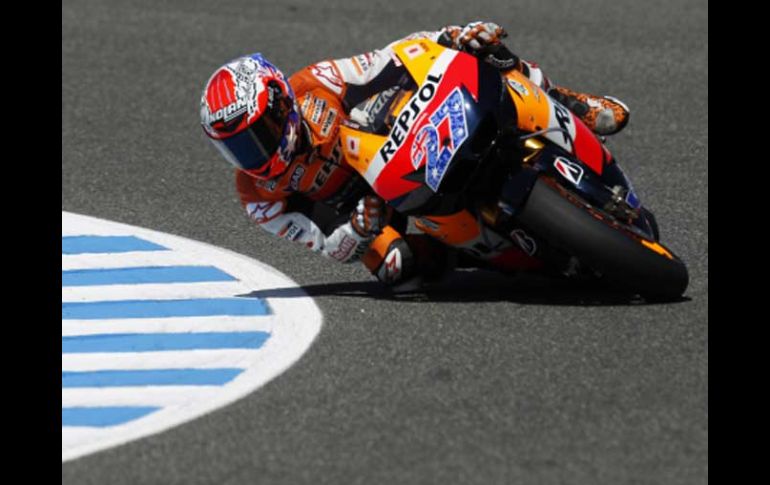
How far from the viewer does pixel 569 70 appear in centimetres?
1327

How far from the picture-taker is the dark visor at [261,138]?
7.63 m

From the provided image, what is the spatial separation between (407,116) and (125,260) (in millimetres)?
2055

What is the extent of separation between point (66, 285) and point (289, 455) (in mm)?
2775

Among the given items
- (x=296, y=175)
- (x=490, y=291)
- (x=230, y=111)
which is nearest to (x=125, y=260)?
(x=296, y=175)

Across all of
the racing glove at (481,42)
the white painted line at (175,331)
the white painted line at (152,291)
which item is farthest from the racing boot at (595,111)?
Result: the white painted line at (152,291)

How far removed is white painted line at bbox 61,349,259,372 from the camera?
23.9 feet

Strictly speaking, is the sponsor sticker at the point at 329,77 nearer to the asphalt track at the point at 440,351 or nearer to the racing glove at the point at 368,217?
the racing glove at the point at 368,217

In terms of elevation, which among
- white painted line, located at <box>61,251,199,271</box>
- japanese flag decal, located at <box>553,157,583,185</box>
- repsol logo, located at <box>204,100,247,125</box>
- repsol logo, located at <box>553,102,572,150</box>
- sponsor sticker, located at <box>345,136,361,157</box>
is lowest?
white painted line, located at <box>61,251,199,271</box>

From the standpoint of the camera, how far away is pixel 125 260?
895 centimetres

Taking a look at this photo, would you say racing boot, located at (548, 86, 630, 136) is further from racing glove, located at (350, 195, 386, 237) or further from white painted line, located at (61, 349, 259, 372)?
white painted line, located at (61, 349, 259, 372)

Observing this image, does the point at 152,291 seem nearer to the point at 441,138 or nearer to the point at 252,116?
the point at 252,116

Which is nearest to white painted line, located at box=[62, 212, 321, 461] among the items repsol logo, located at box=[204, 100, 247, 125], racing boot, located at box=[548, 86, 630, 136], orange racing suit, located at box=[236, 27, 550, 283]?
orange racing suit, located at box=[236, 27, 550, 283]

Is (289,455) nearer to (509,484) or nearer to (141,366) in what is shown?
(509,484)
